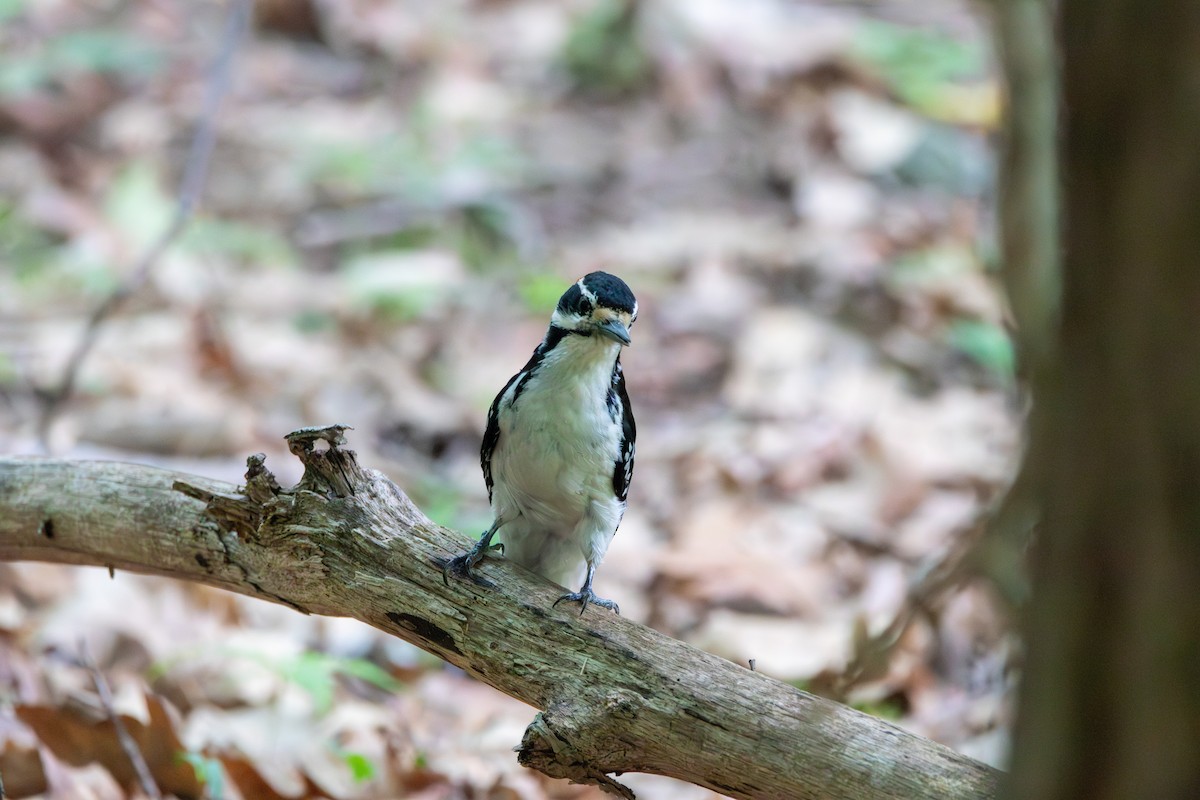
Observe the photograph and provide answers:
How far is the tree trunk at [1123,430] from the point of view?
1380 millimetres

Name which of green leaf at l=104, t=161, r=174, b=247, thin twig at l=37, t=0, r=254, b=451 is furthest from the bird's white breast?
green leaf at l=104, t=161, r=174, b=247

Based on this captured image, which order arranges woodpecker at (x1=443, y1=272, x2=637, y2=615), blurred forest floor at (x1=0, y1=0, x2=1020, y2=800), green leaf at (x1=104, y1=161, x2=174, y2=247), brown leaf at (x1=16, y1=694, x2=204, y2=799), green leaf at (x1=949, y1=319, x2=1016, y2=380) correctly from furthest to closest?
green leaf at (x1=104, y1=161, x2=174, y2=247) < green leaf at (x1=949, y1=319, x2=1016, y2=380) < blurred forest floor at (x1=0, y1=0, x2=1020, y2=800) < woodpecker at (x1=443, y1=272, x2=637, y2=615) < brown leaf at (x1=16, y1=694, x2=204, y2=799)

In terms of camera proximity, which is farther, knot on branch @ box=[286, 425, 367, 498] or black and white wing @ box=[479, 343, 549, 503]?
black and white wing @ box=[479, 343, 549, 503]

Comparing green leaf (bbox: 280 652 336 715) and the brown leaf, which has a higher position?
green leaf (bbox: 280 652 336 715)

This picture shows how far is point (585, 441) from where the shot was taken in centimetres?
398

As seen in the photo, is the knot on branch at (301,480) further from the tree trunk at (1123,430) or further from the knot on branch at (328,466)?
the tree trunk at (1123,430)

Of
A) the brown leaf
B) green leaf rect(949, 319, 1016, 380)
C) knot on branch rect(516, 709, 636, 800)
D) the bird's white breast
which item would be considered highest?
green leaf rect(949, 319, 1016, 380)

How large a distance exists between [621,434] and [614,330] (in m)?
0.39

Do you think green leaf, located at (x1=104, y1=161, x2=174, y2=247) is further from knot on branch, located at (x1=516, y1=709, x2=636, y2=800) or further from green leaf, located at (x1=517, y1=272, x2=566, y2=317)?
knot on branch, located at (x1=516, y1=709, x2=636, y2=800)

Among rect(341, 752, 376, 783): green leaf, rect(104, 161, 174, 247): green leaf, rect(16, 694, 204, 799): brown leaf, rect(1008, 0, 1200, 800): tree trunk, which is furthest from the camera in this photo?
rect(104, 161, 174, 247): green leaf

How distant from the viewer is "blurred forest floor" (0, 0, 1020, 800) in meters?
4.68

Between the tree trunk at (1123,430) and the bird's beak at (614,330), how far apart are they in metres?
2.42

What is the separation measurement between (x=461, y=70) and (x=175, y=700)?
8.10 m

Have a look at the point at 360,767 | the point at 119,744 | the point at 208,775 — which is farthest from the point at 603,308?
the point at 119,744
